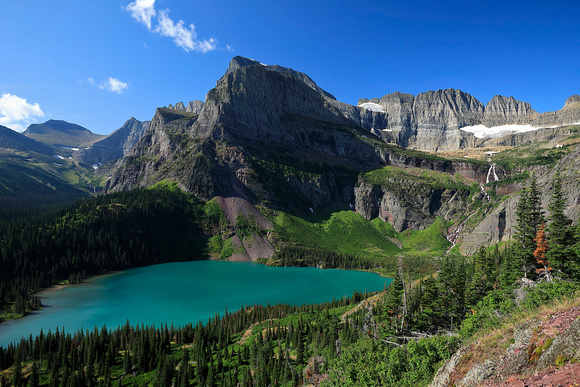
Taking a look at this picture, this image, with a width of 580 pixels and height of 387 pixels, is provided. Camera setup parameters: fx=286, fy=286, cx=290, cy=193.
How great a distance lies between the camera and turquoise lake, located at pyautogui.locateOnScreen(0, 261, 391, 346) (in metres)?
85.7

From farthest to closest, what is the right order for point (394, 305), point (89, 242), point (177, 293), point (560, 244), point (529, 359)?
point (89, 242) < point (177, 293) < point (394, 305) < point (560, 244) < point (529, 359)

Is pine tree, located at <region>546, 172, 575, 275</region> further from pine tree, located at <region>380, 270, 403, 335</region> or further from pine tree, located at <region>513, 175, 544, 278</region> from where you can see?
pine tree, located at <region>380, 270, 403, 335</region>

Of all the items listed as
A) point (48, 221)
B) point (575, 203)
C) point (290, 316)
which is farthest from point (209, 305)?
point (575, 203)

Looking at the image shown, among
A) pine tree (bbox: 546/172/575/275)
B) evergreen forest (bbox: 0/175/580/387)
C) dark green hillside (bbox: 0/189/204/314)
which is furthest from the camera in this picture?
dark green hillside (bbox: 0/189/204/314)

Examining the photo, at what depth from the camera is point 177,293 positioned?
111750 millimetres

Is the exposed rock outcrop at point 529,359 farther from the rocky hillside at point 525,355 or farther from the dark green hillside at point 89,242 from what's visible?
the dark green hillside at point 89,242

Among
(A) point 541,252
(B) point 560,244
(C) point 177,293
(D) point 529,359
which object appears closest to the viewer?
(D) point 529,359

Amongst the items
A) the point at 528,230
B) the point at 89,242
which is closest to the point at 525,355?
the point at 528,230

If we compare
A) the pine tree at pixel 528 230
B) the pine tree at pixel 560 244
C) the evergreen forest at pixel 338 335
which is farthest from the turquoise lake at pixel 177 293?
the pine tree at pixel 560 244

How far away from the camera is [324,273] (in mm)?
156625

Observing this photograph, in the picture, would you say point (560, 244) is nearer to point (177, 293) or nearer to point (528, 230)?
point (528, 230)

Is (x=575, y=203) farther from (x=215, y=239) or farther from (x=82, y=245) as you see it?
(x=82, y=245)

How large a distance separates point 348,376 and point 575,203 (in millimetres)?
145261

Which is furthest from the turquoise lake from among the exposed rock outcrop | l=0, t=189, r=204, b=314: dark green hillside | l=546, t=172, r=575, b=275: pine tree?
the exposed rock outcrop
